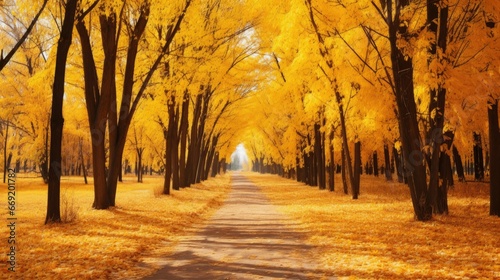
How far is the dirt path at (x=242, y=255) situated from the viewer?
21.2 feet

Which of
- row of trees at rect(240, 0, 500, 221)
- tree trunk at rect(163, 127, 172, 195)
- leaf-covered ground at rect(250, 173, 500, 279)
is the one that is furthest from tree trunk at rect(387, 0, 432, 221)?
tree trunk at rect(163, 127, 172, 195)

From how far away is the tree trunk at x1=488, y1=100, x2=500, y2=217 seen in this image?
39.9 ft

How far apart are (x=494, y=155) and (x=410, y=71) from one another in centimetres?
329

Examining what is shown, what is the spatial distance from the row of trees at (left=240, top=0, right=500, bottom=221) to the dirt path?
4318mm

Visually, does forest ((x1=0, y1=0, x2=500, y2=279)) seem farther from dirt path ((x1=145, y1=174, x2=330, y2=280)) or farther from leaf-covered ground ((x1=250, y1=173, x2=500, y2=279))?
dirt path ((x1=145, y1=174, x2=330, y2=280))

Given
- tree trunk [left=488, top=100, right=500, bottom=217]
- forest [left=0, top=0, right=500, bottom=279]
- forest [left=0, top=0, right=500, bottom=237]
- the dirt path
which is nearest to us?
the dirt path

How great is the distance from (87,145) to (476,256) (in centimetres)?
5486

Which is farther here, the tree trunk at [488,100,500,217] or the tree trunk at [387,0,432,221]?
the tree trunk at [488,100,500,217]

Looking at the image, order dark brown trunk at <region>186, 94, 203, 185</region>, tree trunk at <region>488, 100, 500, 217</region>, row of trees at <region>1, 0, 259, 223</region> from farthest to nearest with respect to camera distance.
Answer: dark brown trunk at <region>186, 94, 203, 185</region>
tree trunk at <region>488, 100, 500, 217</region>
row of trees at <region>1, 0, 259, 223</region>

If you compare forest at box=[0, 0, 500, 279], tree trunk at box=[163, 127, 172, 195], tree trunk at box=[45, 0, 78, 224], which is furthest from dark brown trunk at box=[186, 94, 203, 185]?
tree trunk at box=[45, 0, 78, 224]

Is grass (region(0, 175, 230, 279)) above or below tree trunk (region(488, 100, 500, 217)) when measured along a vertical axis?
below

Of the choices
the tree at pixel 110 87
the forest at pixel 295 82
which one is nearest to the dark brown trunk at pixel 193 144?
the forest at pixel 295 82

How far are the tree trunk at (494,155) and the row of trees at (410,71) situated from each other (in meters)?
0.03

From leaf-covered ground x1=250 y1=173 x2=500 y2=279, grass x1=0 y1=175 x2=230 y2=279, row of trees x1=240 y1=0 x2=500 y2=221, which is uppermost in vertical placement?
row of trees x1=240 y1=0 x2=500 y2=221
